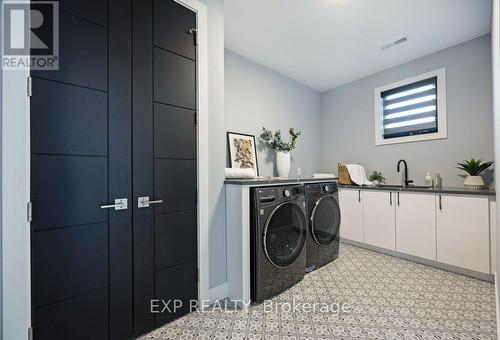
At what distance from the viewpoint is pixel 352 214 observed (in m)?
3.45

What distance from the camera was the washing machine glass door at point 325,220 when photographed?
258cm

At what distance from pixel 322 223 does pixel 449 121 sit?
2.22 metres

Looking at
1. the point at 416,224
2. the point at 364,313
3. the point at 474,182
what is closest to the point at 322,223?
the point at 364,313

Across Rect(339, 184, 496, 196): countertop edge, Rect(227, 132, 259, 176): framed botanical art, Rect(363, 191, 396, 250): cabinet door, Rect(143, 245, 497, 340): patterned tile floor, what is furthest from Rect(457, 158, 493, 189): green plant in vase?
Rect(227, 132, 259, 176): framed botanical art

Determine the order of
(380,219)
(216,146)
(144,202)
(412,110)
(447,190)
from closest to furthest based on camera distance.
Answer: (144,202), (216,146), (447,190), (380,219), (412,110)

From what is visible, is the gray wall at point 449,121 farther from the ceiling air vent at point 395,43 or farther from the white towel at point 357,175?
the ceiling air vent at point 395,43

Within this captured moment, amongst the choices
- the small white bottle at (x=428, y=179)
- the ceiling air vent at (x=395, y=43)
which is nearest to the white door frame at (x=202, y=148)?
the ceiling air vent at (x=395, y=43)

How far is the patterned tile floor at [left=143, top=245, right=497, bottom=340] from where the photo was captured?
5.25ft

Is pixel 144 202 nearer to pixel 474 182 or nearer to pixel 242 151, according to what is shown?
pixel 242 151

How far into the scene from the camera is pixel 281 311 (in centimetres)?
187

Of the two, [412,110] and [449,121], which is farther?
[412,110]

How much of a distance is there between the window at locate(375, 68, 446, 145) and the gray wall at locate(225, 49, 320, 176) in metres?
1.12

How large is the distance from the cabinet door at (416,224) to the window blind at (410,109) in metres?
1.11

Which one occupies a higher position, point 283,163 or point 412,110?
point 412,110
